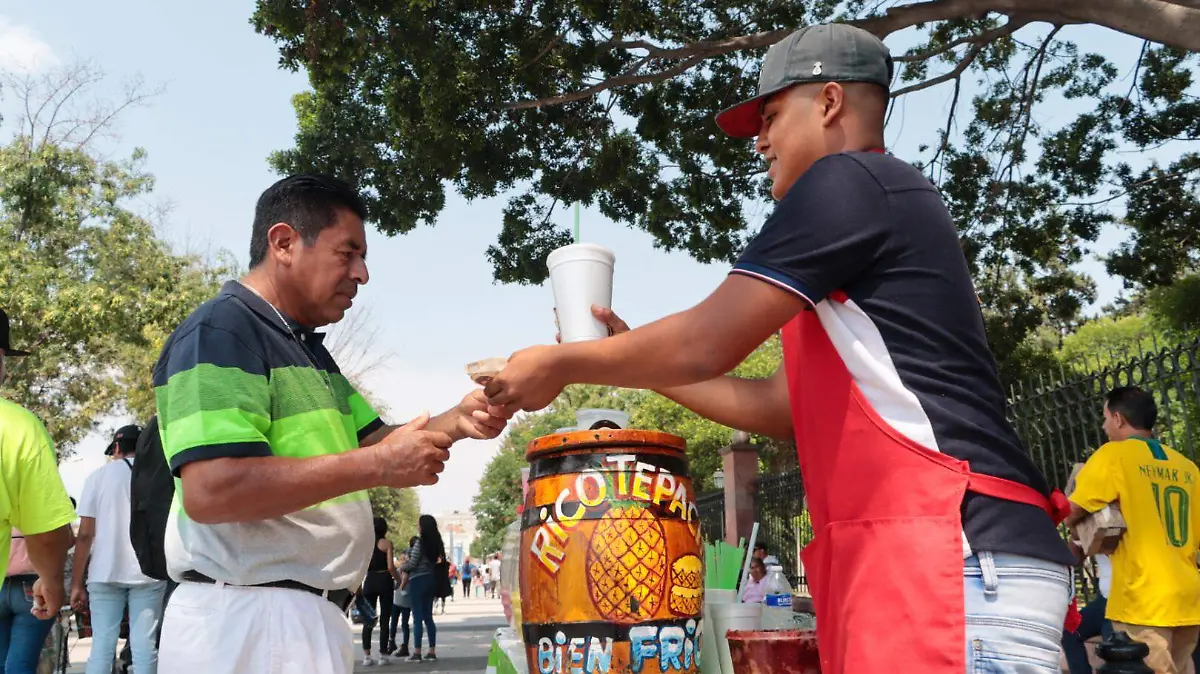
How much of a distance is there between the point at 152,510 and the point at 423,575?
906 centimetres

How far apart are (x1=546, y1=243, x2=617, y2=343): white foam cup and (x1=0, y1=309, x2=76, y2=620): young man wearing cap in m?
2.20

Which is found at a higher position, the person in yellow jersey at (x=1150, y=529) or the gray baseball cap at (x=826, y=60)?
the gray baseball cap at (x=826, y=60)

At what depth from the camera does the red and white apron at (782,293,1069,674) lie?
1.58m

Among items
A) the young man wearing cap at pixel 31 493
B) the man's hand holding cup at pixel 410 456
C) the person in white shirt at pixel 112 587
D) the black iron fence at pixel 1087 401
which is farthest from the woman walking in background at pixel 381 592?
the man's hand holding cup at pixel 410 456

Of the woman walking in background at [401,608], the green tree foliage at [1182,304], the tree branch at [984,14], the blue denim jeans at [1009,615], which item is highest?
the tree branch at [984,14]

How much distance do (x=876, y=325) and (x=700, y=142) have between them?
9.26 meters

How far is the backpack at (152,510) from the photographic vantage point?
2.92 m

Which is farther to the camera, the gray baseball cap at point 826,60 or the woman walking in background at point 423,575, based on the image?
the woman walking in background at point 423,575

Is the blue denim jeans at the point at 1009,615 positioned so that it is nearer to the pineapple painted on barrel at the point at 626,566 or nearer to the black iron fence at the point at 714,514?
the pineapple painted on barrel at the point at 626,566

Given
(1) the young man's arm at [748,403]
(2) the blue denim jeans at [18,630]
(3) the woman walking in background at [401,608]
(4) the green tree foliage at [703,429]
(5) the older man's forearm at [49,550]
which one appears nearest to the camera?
(1) the young man's arm at [748,403]

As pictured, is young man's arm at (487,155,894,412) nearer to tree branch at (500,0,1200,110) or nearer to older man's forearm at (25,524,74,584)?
older man's forearm at (25,524,74,584)

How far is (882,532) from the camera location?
1.64 meters

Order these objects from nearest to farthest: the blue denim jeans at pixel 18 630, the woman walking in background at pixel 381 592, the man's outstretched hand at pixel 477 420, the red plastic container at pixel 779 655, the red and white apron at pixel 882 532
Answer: the red and white apron at pixel 882 532 < the red plastic container at pixel 779 655 < the man's outstretched hand at pixel 477 420 < the blue denim jeans at pixel 18 630 < the woman walking in background at pixel 381 592

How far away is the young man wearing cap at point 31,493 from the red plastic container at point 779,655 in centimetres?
259
